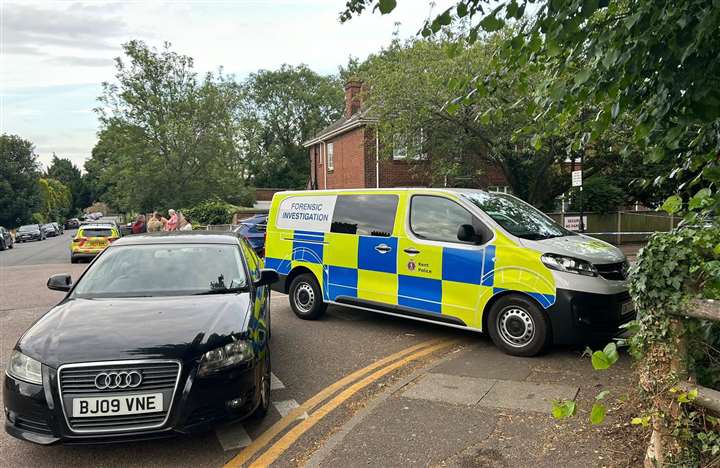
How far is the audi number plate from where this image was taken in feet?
11.0

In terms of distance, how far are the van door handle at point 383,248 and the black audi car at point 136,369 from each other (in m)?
2.63

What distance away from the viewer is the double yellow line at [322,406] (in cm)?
369

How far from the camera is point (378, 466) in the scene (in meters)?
3.47

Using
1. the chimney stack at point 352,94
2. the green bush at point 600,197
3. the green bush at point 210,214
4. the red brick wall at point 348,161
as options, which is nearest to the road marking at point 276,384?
the green bush at point 600,197

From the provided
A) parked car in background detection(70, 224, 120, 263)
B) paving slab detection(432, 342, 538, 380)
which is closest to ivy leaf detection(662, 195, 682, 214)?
paving slab detection(432, 342, 538, 380)

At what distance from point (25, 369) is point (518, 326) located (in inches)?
178

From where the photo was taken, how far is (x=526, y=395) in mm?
4578

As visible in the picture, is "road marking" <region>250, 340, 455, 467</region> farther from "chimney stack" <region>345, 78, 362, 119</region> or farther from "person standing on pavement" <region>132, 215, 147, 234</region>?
"chimney stack" <region>345, 78, 362, 119</region>

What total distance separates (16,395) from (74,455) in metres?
0.58

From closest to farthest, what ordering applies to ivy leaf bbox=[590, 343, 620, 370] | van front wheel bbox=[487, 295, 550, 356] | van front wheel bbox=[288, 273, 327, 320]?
ivy leaf bbox=[590, 343, 620, 370] < van front wheel bbox=[487, 295, 550, 356] < van front wheel bbox=[288, 273, 327, 320]

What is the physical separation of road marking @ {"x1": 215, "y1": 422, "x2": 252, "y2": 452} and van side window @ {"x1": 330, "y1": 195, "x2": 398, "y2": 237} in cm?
342

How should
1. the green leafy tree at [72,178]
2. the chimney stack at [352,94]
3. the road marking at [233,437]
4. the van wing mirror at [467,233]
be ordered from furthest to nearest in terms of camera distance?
the green leafy tree at [72,178] → the chimney stack at [352,94] → the van wing mirror at [467,233] → the road marking at [233,437]

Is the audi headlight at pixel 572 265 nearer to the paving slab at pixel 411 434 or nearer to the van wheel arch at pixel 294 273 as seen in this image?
the paving slab at pixel 411 434

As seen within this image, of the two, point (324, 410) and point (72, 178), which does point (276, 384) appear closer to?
point (324, 410)
